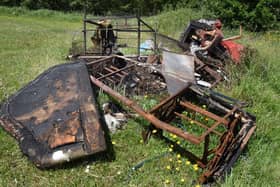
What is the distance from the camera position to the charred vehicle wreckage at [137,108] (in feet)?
9.73

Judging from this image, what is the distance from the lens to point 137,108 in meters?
3.29

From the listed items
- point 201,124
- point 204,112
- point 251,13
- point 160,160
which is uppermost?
point 251,13

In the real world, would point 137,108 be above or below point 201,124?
above

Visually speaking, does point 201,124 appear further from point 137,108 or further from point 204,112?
point 137,108

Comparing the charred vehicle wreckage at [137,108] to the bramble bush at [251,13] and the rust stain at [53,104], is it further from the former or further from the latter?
the bramble bush at [251,13]

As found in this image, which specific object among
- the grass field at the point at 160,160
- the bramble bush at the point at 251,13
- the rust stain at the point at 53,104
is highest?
the bramble bush at the point at 251,13

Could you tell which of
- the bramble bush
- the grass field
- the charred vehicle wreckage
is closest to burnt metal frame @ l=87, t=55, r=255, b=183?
the charred vehicle wreckage

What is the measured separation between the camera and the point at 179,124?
151 inches

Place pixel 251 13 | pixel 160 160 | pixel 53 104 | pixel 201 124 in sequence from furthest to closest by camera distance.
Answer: pixel 251 13 < pixel 53 104 < pixel 201 124 < pixel 160 160

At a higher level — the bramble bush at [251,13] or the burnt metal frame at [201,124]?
the bramble bush at [251,13]


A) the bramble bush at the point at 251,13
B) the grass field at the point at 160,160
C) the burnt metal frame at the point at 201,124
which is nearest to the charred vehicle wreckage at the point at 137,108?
the burnt metal frame at the point at 201,124

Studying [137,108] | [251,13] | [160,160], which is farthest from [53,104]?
[251,13]

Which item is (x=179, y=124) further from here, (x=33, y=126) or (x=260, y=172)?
(x=33, y=126)

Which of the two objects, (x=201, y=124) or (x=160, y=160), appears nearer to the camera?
(x=160, y=160)
